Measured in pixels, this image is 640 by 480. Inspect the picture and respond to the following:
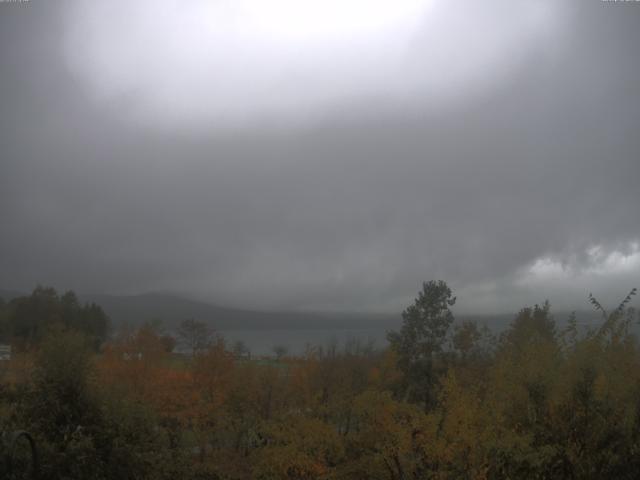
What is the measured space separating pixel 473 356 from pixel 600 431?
129ft

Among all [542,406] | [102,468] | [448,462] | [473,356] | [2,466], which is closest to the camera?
[2,466]

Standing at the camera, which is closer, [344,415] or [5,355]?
[344,415]

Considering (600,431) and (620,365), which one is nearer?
(600,431)

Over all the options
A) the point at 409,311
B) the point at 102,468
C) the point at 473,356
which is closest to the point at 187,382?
the point at 409,311

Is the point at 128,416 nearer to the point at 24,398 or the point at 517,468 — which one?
→ the point at 24,398

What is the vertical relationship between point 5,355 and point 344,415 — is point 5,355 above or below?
above

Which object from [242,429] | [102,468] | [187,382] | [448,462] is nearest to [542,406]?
[448,462]

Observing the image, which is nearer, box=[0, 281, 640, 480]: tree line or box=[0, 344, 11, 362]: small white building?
box=[0, 281, 640, 480]: tree line

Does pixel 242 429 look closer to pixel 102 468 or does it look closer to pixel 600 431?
pixel 102 468

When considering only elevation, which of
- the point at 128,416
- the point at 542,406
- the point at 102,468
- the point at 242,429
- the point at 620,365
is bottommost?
the point at 242,429

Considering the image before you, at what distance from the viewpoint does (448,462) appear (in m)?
26.1

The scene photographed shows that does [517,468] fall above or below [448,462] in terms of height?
above

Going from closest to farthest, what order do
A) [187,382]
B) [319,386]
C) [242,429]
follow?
[242,429], [187,382], [319,386]

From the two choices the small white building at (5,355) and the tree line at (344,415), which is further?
the small white building at (5,355)
